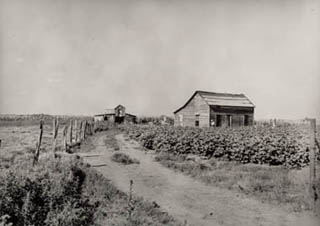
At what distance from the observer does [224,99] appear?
30266mm

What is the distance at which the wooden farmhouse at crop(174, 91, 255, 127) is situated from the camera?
1119 inches

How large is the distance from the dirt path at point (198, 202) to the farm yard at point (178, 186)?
17 mm

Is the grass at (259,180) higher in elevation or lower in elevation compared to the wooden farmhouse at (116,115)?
lower

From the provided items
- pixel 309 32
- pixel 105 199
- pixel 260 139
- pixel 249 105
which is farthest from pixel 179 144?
pixel 249 105

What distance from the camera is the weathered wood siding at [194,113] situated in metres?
28.7

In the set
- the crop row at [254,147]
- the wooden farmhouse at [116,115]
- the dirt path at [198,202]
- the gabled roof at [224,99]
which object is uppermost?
the gabled roof at [224,99]

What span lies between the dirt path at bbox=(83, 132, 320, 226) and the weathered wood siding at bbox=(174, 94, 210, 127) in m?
18.3

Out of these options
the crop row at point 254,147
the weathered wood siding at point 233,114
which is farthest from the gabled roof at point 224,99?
the crop row at point 254,147

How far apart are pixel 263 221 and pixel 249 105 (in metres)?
24.9

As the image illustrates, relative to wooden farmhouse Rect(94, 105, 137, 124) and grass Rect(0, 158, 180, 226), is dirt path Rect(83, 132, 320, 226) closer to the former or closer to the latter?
grass Rect(0, 158, 180, 226)

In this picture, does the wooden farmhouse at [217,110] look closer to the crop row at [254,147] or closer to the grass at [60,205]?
the crop row at [254,147]

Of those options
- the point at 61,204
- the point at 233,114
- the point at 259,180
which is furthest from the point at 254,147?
the point at 233,114

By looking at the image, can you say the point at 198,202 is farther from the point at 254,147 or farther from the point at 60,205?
the point at 254,147

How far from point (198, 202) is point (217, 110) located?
21674 millimetres
